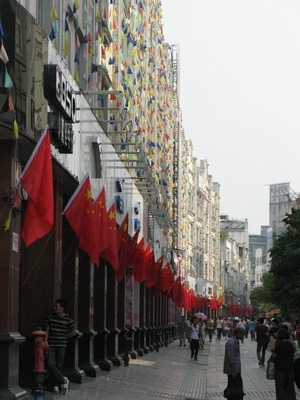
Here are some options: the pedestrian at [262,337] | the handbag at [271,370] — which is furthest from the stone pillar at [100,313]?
the pedestrian at [262,337]

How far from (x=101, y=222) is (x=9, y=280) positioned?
5.83 metres

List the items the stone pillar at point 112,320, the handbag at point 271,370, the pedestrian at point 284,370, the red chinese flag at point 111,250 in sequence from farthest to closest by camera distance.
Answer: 1. the stone pillar at point 112,320
2. the red chinese flag at point 111,250
3. the handbag at point 271,370
4. the pedestrian at point 284,370

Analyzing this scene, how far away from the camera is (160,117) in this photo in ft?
194

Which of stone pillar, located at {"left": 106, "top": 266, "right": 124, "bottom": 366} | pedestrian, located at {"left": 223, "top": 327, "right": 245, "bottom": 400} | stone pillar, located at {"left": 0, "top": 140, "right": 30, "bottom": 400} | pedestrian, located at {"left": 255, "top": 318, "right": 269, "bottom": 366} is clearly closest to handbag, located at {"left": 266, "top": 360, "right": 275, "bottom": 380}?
pedestrian, located at {"left": 223, "top": 327, "right": 245, "bottom": 400}

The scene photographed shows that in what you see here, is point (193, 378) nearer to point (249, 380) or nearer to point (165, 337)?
point (249, 380)

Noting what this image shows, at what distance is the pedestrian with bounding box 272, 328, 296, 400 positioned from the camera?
19.5 metres

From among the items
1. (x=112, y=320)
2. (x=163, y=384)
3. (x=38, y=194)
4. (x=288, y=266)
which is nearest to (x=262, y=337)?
(x=288, y=266)

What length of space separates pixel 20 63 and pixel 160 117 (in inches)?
1679

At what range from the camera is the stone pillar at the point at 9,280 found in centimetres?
1588

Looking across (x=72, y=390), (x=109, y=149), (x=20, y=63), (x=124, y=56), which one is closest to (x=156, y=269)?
(x=124, y=56)

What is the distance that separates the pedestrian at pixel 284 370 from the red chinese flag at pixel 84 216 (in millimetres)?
3876

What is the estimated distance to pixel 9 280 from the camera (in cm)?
1642

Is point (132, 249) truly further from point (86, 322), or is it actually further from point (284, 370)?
point (284, 370)

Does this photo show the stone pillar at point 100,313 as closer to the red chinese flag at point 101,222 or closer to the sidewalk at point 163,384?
the sidewalk at point 163,384
